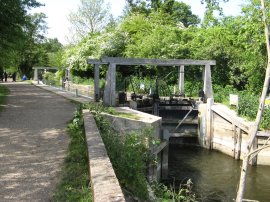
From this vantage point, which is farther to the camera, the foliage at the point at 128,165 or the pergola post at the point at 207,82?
the pergola post at the point at 207,82

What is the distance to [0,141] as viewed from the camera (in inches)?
366

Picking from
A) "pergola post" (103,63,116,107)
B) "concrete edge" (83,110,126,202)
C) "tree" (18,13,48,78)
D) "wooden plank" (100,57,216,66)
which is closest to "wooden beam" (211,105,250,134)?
"wooden plank" (100,57,216,66)

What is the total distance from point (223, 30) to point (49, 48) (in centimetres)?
3974

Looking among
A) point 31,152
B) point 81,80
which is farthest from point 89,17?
point 31,152

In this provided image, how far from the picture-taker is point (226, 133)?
18.2 m

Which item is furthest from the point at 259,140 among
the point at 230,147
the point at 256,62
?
the point at 256,62

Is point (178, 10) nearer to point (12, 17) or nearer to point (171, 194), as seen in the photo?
point (12, 17)

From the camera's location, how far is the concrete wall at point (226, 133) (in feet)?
54.1

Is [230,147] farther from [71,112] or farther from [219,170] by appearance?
[71,112]

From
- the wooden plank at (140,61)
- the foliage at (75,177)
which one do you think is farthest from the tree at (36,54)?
the foliage at (75,177)

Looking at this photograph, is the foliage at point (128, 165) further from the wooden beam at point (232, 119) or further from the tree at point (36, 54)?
the tree at point (36, 54)

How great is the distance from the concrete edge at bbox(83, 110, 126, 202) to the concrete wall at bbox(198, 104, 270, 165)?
10497 mm

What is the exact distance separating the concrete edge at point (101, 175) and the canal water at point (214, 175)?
5.69 metres

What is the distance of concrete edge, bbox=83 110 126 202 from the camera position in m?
4.31
